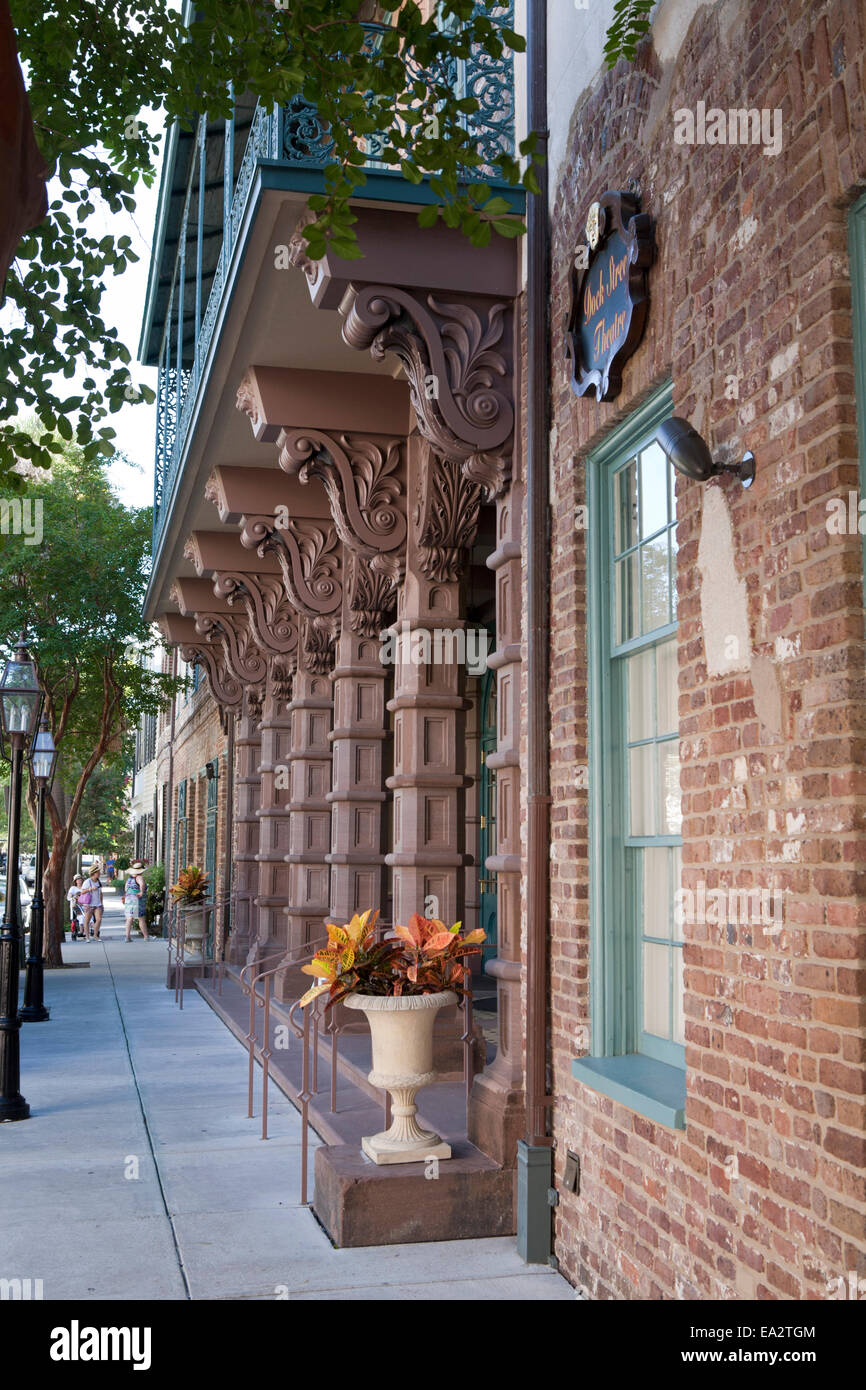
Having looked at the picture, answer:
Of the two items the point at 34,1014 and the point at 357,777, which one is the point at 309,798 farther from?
the point at 34,1014

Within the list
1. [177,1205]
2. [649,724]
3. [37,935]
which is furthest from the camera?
[37,935]

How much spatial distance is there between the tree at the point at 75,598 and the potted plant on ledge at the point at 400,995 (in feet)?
47.6

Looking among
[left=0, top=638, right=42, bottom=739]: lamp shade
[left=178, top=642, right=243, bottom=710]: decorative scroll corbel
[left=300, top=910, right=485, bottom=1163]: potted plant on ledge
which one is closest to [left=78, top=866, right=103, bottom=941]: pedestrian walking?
[left=178, top=642, right=243, bottom=710]: decorative scroll corbel

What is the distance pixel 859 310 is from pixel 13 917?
7.96 m

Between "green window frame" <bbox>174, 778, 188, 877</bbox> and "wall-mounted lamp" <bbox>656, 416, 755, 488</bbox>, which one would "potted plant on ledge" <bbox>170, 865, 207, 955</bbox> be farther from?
"wall-mounted lamp" <bbox>656, 416, 755, 488</bbox>

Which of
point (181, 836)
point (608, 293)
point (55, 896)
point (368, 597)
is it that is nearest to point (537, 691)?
point (608, 293)

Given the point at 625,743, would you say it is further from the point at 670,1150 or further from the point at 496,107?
the point at 496,107

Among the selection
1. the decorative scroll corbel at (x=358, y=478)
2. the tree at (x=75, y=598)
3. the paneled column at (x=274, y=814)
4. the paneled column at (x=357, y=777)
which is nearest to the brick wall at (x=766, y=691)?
the decorative scroll corbel at (x=358, y=478)

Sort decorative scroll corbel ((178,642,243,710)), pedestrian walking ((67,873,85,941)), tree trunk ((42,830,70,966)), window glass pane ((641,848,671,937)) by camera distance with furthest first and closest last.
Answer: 1. pedestrian walking ((67,873,85,941))
2. tree trunk ((42,830,70,966))
3. decorative scroll corbel ((178,642,243,710))
4. window glass pane ((641,848,671,937))

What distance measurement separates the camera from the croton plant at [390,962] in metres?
5.87

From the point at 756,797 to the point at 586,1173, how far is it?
2195 mm

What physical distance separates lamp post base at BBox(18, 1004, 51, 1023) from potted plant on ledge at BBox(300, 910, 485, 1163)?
9371 mm

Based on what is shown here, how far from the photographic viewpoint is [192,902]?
17.5m

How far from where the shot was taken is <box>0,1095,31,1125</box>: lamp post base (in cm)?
870
